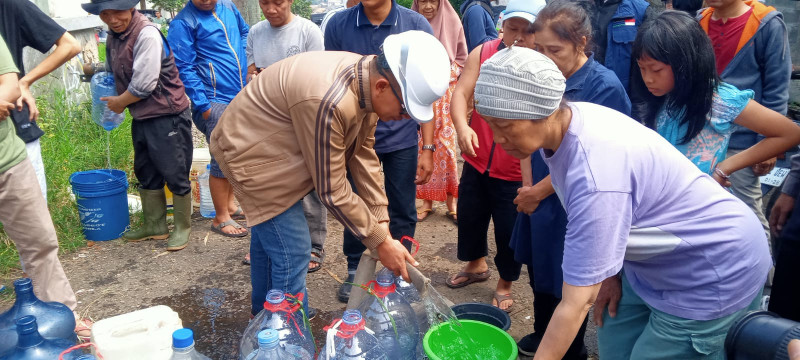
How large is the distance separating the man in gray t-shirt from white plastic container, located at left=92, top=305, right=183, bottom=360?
1817mm

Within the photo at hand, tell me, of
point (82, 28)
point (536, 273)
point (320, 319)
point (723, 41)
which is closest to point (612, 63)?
point (723, 41)

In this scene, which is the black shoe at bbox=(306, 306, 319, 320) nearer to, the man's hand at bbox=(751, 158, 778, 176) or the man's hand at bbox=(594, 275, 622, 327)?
the man's hand at bbox=(594, 275, 622, 327)

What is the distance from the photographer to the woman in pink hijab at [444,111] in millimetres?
4582

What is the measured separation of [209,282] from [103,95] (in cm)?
176

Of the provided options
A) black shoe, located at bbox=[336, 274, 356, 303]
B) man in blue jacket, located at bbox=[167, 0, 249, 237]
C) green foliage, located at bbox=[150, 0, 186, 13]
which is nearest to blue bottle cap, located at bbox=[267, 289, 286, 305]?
black shoe, located at bbox=[336, 274, 356, 303]

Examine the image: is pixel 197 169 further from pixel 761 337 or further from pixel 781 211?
pixel 761 337

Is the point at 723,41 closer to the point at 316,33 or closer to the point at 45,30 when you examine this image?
the point at 316,33

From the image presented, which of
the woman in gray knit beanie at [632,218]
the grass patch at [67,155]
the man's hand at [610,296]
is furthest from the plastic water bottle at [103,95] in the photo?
the man's hand at [610,296]

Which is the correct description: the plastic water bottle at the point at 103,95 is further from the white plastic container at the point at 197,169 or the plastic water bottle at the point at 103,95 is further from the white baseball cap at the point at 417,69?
the white baseball cap at the point at 417,69

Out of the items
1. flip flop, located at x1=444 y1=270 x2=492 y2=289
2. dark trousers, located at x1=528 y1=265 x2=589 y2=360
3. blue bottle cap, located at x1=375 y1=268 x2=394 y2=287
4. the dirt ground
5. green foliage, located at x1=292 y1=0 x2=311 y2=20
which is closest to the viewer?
blue bottle cap, located at x1=375 y1=268 x2=394 y2=287

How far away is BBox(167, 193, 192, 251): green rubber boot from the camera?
14.9 ft

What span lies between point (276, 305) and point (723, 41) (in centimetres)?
298

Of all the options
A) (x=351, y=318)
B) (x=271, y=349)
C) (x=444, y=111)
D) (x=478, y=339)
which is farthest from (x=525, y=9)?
(x=271, y=349)

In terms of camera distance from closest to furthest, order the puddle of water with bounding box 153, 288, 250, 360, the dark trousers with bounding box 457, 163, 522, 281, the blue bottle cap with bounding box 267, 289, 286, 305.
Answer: the blue bottle cap with bounding box 267, 289, 286, 305, the puddle of water with bounding box 153, 288, 250, 360, the dark trousers with bounding box 457, 163, 522, 281
